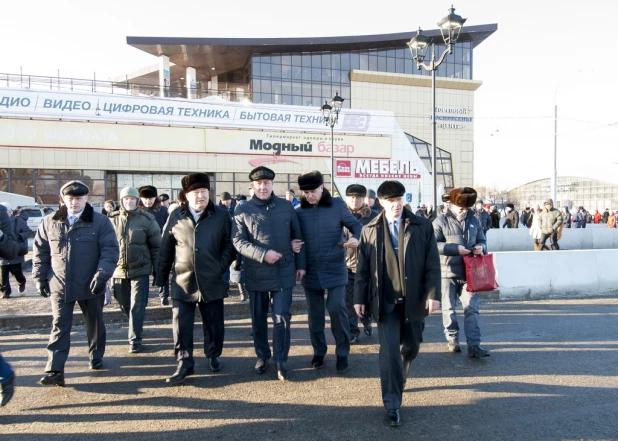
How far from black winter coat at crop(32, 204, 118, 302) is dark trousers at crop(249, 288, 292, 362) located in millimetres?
1523

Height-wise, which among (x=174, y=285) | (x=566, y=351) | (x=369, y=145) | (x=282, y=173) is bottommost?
(x=566, y=351)

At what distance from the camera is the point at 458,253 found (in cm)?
527

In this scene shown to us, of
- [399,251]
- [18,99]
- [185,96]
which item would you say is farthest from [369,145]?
[399,251]

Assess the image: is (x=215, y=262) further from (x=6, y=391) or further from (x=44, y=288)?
(x=6, y=391)

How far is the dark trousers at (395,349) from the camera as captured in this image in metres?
3.67

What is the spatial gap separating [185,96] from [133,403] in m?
29.8

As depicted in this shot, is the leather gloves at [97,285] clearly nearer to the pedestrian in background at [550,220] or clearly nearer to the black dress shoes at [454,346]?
the black dress shoes at [454,346]

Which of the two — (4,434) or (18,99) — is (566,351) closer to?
(4,434)

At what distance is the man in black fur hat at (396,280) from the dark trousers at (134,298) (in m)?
3.06

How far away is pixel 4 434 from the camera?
348 cm

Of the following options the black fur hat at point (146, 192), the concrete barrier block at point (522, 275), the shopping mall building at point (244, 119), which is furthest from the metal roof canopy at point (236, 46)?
the black fur hat at point (146, 192)

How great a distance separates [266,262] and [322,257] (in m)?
0.66

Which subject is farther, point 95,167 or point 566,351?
point 95,167

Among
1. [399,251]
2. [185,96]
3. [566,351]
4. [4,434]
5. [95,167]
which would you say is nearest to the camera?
[4,434]
